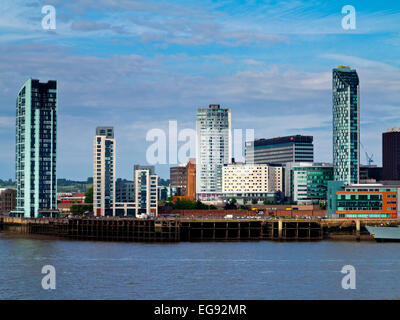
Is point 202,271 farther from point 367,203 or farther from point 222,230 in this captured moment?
point 367,203

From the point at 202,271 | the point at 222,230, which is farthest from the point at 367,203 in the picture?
the point at 202,271

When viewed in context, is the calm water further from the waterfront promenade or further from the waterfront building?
the waterfront building

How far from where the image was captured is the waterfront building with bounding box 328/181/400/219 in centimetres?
17325

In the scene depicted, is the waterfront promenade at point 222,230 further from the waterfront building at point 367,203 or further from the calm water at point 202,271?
the calm water at point 202,271

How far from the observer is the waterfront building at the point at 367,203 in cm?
17325

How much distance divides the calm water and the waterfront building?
152 ft

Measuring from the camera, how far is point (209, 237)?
489ft

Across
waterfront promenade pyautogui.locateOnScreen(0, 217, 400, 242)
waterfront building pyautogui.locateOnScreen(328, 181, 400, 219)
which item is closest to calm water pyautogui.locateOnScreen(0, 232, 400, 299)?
waterfront promenade pyautogui.locateOnScreen(0, 217, 400, 242)

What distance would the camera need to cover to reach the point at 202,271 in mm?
88375

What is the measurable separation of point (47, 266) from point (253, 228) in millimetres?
64481

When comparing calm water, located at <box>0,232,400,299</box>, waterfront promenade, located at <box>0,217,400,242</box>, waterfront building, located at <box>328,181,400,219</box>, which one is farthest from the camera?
waterfront building, located at <box>328,181,400,219</box>

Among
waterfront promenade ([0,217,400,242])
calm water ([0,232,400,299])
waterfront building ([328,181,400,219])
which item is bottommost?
calm water ([0,232,400,299])

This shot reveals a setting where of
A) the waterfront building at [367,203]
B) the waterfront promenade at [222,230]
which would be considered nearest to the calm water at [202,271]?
the waterfront promenade at [222,230]
